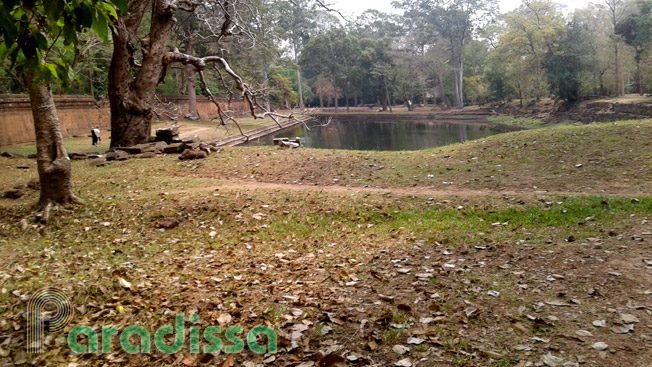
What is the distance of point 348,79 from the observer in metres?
52.6

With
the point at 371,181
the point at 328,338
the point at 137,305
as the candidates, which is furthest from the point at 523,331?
the point at 371,181

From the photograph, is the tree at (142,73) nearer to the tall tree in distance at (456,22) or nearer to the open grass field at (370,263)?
the open grass field at (370,263)

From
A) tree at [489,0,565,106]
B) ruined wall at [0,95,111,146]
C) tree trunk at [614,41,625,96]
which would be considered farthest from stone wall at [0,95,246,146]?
tree trunk at [614,41,625,96]

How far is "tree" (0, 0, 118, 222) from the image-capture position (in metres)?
2.53

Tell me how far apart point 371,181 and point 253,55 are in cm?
2795

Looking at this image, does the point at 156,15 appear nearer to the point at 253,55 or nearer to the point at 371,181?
the point at 371,181

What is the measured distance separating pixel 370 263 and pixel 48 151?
4.93 m

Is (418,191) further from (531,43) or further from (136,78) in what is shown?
(531,43)

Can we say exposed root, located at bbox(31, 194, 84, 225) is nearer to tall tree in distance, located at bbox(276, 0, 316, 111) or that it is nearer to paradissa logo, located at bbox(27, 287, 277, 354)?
paradissa logo, located at bbox(27, 287, 277, 354)

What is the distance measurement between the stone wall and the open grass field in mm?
9849

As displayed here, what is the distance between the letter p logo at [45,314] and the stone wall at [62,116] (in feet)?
41.0

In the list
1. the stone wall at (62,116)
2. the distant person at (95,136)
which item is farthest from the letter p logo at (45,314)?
the distant person at (95,136)

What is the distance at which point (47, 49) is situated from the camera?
2.88 m

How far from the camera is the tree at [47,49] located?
253 centimetres
